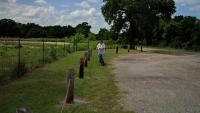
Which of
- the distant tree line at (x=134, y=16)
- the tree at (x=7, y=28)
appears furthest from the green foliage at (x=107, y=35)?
the tree at (x=7, y=28)

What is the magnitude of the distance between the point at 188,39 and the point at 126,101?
8537 cm

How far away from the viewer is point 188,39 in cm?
9644

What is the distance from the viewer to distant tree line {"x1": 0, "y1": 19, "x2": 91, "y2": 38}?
84.3 meters

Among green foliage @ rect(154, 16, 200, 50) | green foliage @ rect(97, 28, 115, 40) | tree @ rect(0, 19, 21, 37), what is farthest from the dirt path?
green foliage @ rect(154, 16, 200, 50)

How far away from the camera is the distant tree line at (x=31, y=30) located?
84325 millimetres

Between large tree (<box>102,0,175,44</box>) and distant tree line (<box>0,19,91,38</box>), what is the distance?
20.9 meters

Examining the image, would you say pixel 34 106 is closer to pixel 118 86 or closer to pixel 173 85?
pixel 118 86

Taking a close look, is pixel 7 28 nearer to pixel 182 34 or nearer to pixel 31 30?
pixel 31 30

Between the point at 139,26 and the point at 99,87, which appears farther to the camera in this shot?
the point at 139,26

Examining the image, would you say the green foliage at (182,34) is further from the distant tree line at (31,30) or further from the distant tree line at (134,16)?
the distant tree line at (31,30)

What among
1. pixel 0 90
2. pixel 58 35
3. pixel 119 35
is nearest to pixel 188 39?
pixel 119 35

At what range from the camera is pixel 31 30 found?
109375 mm

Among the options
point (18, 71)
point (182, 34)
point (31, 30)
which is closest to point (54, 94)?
point (18, 71)

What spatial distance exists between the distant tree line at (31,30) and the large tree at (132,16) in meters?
20.9
